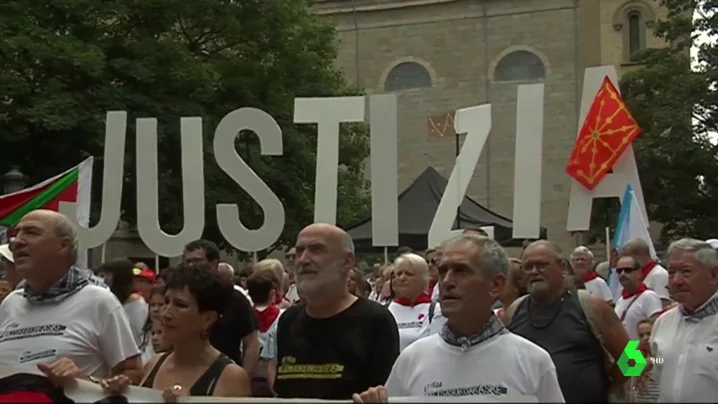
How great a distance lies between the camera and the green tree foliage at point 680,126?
31.9m

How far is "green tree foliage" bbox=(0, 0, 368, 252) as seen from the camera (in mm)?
24016

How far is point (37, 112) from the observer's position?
23.2 metres

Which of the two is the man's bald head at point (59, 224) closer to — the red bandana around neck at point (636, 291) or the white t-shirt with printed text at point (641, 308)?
the white t-shirt with printed text at point (641, 308)

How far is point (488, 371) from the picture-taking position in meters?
4.06

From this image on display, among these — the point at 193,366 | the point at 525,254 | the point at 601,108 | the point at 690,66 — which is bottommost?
the point at 193,366

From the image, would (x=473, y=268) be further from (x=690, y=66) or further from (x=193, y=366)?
(x=690, y=66)

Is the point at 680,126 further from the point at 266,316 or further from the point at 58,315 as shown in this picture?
the point at 58,315

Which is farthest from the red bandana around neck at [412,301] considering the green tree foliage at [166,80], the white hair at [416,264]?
the green tree foliage at [166,80]

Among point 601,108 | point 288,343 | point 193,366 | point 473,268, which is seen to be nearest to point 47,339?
point 193,366

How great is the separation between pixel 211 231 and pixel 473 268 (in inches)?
901

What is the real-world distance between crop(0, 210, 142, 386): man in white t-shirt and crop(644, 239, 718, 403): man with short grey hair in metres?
2.84

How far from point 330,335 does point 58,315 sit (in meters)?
1.31

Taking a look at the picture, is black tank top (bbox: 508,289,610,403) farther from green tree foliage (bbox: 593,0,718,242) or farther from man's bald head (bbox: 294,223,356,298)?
green tree foliage (bbox: 593,0,718,242)

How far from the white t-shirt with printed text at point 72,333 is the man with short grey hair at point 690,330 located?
2865 mm
